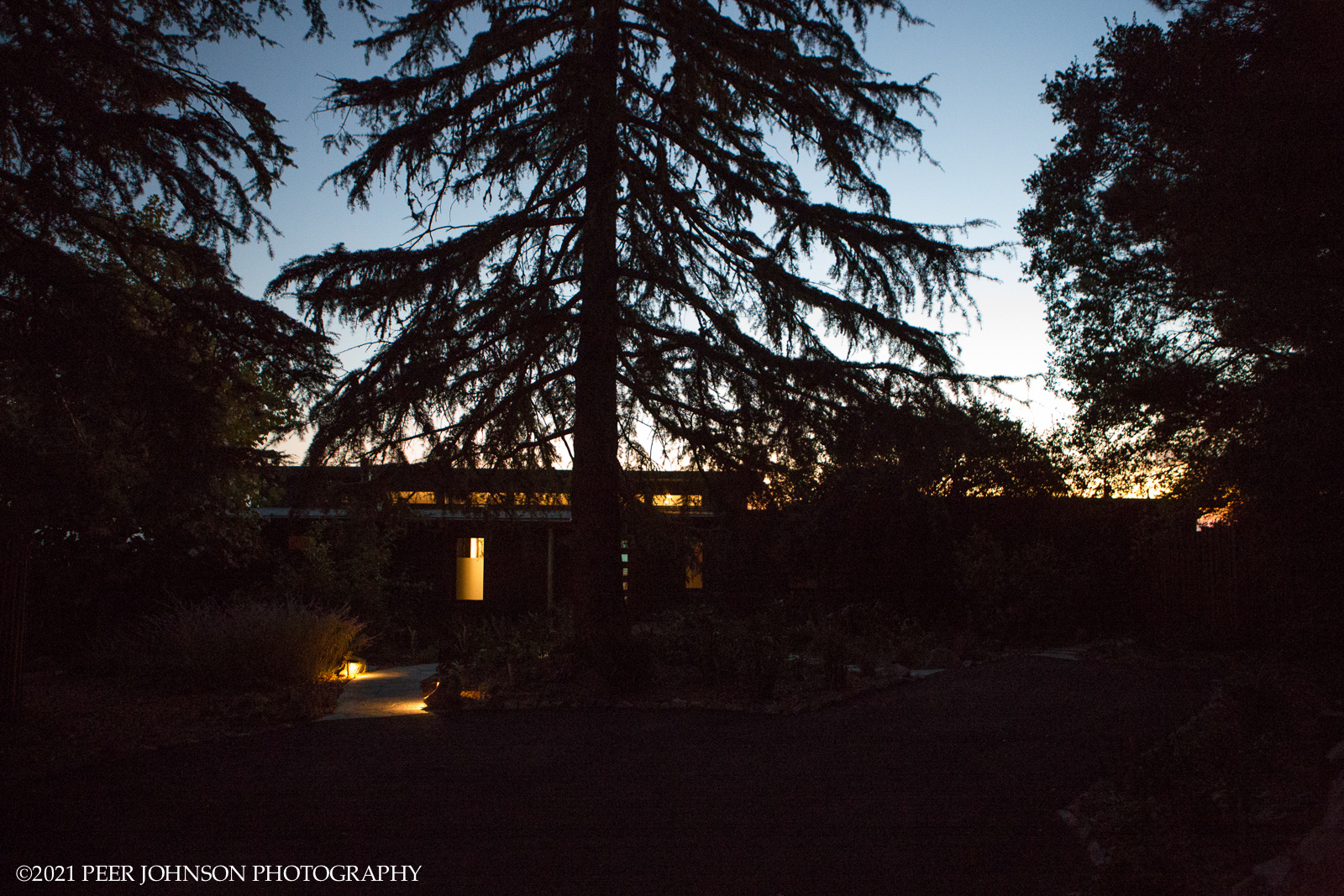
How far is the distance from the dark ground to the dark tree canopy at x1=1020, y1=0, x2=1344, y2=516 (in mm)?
2325

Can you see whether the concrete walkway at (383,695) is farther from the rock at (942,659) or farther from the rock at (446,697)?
the rock at (942,659)

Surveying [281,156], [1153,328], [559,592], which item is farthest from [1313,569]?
[559,592]

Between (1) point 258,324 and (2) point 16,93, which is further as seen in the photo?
(1) point 258,324

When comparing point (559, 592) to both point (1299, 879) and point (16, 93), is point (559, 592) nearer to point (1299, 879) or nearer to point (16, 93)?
point (16, 93)

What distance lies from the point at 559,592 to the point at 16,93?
1240 centimetres

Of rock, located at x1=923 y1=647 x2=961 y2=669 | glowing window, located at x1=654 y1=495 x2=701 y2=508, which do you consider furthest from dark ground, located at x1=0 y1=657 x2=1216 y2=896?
glowing window, located at x1=654 y1=495 x2=701 y2=508

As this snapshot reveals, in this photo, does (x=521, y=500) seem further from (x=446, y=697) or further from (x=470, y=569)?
(x=470, y=569)

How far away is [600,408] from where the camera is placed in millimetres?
9688

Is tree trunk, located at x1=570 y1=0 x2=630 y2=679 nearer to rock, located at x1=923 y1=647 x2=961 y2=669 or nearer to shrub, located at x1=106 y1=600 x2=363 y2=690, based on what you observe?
shrub, located at x1=106 y1=600 x2=363 y2=690

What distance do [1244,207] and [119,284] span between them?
919cm

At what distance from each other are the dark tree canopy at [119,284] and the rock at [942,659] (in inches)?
309

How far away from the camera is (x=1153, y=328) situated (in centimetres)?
1377

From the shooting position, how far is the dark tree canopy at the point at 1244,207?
21.3 feet

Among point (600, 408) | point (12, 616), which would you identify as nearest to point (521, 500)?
point (600, 408)
